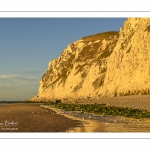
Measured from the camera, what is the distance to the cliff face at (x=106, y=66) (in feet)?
158

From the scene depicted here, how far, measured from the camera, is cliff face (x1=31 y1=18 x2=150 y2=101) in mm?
48188

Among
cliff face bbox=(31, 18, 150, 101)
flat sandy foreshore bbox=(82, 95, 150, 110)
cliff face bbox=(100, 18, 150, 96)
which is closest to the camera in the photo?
flat sandy foreshore bbox=(82, 95, 150, 110)

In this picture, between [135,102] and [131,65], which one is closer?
[135,102]

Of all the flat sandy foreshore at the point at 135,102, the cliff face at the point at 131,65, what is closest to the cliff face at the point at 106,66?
the cliff face at the point at 131,65

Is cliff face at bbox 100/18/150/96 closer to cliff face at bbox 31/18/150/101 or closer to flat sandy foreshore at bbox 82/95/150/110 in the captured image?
cliff face at bbox 31/18/150/101

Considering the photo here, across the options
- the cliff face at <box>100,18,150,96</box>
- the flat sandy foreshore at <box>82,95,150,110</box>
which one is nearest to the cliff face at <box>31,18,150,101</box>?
the cliff face at <box>100,18,150,96</box>

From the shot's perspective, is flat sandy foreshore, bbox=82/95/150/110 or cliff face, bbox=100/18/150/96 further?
cliff face, bbox=100/18/150/96

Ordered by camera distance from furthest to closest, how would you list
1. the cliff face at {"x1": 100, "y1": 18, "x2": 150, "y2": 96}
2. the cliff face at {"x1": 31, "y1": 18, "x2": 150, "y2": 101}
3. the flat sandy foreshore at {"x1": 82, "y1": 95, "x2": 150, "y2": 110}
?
1. the cliff face at {"x1": 31, "y1": 18, "x2": 150, "y2": 101}
2. the cliff face at {"x1": 100, "y1": 18, "x2": 150, "y2": 96}
3. the flat sandy foreshore at {"x1": 82, "y1": 95, "x2": 150, "y2": 110}

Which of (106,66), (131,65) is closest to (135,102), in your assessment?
(131,65)

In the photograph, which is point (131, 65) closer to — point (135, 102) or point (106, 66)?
point (135, 102)

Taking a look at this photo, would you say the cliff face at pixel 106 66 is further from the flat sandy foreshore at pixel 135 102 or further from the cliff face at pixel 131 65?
the flat sandy foreshore at pixel 135 102

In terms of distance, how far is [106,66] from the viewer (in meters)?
74.8
